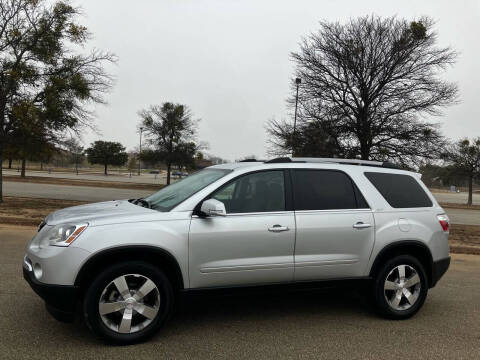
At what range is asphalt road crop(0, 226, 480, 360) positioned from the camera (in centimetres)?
344

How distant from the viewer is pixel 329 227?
4.13 meters

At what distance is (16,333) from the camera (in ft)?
12.0

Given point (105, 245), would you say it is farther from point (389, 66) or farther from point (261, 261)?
point (389, 66)

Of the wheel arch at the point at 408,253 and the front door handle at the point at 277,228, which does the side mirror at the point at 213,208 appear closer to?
the front door handle at the point at 277,228

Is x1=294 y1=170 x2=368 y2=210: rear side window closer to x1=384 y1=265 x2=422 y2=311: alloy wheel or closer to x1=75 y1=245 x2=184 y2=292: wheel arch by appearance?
x1=384 y1=265 x2=422 y2=311: alloy wheel

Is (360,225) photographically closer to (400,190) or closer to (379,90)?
(400,190)

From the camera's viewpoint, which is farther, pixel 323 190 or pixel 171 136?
pixel 171 136

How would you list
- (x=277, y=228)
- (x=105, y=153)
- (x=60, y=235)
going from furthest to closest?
(x=105, y=153) < (x=277, y=228) < (x=60, y=235)

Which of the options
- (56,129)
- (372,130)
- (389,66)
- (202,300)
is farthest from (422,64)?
(202,300)

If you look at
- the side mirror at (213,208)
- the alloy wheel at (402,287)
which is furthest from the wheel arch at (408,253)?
the side mirror at (213,208)

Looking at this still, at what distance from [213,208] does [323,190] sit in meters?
1.33

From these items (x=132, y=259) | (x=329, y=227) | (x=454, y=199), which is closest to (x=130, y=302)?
(x=132, y=259)

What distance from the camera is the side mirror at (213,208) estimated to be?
141 inches

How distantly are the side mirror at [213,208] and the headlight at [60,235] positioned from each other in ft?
→ 3.31
